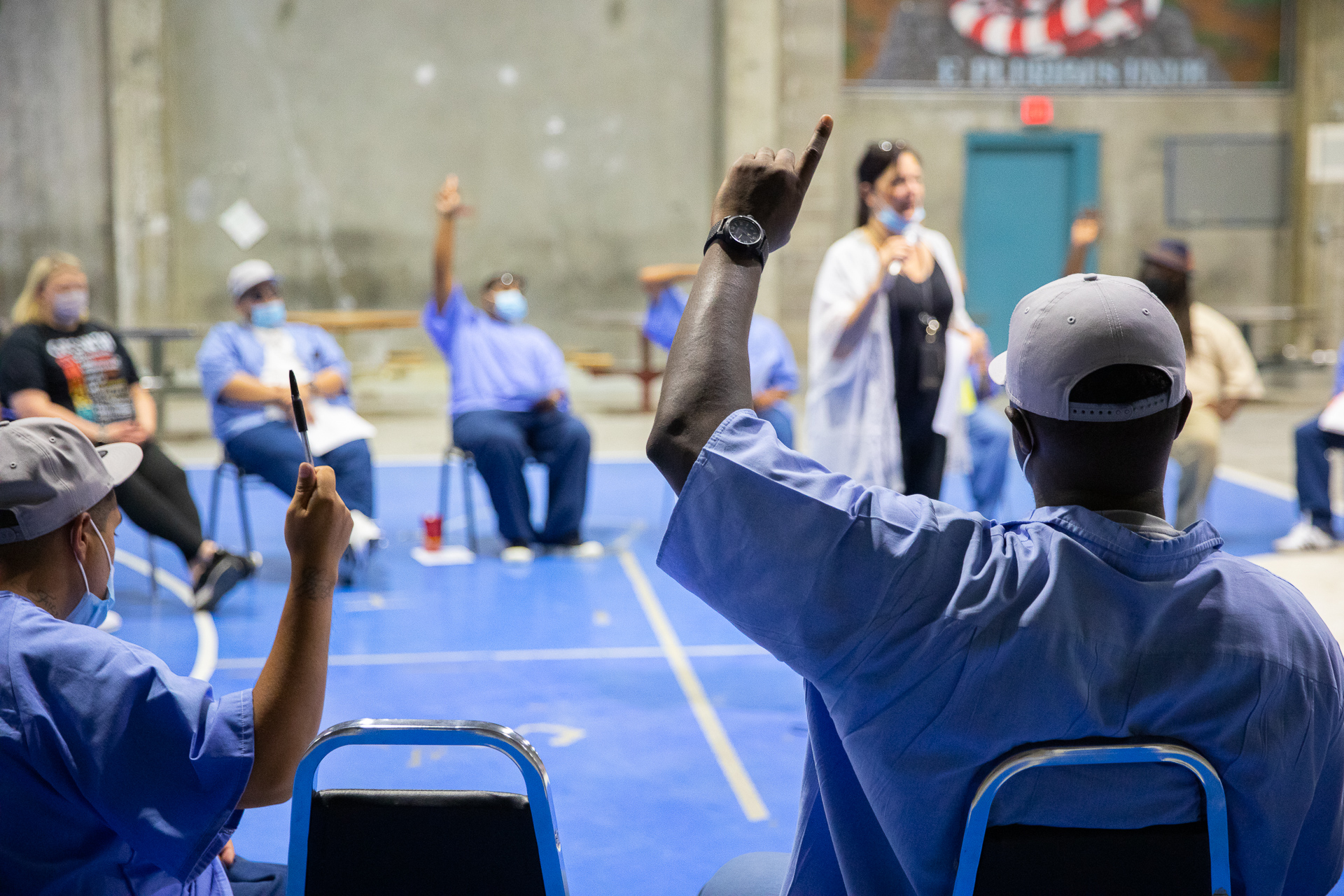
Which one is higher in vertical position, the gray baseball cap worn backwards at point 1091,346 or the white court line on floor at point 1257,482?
the gray baseball cap worn backwards at point 1091,346

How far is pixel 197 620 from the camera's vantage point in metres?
4.80

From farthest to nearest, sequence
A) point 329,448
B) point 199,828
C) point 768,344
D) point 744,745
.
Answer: point 768,344
point 329,448
point 744,745
point 199,828

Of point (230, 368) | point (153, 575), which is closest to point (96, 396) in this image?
point (230, 368)

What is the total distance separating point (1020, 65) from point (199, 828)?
12872 millimetres

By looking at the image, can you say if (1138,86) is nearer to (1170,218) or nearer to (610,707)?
(1170,218)

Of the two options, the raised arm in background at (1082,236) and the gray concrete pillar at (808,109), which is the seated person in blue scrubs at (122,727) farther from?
the gray concrete pillar at (808,109)

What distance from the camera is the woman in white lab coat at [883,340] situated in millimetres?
3836

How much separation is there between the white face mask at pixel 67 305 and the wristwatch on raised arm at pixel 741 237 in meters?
4.33

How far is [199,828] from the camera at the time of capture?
1.30m

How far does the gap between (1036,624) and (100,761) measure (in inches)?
36.5

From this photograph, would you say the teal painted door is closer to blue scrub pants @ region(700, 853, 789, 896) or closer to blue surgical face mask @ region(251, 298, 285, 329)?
blue surgical face mask @ region(251, 298, 285, 329)

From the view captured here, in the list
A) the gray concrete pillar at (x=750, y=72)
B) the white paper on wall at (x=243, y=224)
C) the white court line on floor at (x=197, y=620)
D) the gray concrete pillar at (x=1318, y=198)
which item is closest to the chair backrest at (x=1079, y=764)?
the white court line on floor at (x=197, y=620)

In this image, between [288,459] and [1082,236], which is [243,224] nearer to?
[288,459]

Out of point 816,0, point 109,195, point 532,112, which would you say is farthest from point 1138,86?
point 109,195
